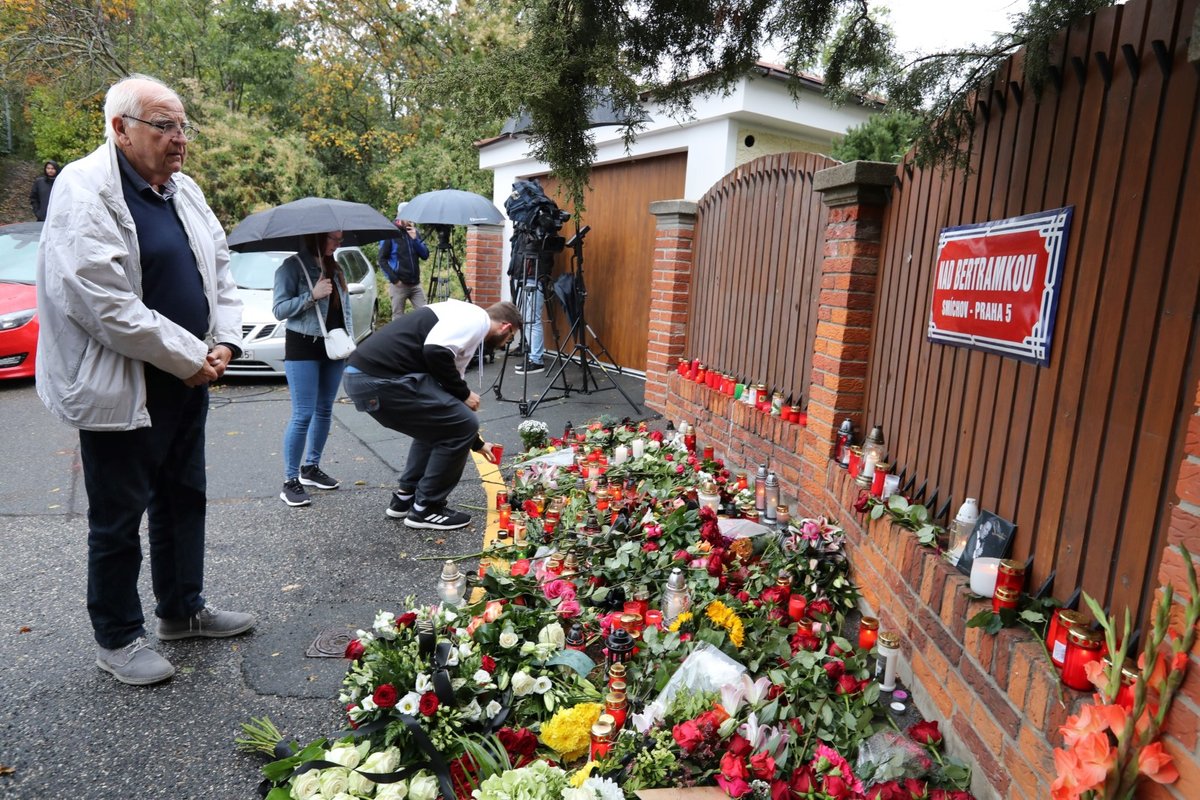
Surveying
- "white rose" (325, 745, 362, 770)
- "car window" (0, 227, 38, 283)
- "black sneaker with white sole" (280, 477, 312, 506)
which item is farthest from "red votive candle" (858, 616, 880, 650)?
"car window" (0, 227, 38, 283)

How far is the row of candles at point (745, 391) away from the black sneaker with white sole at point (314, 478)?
280cm

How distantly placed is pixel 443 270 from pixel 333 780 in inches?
494

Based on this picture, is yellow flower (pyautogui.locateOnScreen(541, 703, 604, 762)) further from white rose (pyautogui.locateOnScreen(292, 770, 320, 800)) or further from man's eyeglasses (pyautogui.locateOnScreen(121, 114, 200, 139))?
man's eyeglasses (pyautogui.locateOnScreen(121, 114, 200, 139))

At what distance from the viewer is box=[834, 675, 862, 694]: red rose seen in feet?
8.54

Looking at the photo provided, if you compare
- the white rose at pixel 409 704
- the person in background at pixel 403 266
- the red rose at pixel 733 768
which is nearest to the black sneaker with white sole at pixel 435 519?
the white rose at pixel 409 704

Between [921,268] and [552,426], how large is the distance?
413cm

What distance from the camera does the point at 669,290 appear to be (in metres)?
6.46

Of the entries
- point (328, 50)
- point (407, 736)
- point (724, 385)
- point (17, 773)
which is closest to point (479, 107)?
point (407, 736)

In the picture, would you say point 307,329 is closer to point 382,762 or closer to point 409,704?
point 409,704

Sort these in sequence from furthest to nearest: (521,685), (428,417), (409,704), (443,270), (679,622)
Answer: (443,270)
(428,417)
(679,622)
(521,685)
(409,704)

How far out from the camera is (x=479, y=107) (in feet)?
9.21

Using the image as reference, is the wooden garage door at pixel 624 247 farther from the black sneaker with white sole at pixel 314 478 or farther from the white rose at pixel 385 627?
the white rose at pixel 385 627

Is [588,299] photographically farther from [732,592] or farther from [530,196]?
[732,592]

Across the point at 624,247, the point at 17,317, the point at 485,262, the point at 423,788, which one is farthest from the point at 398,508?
the point at 485,262
